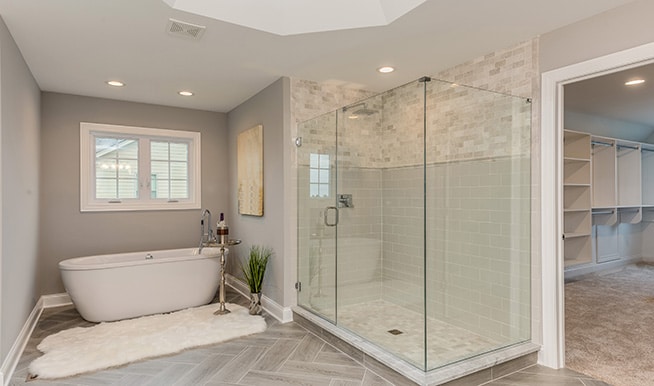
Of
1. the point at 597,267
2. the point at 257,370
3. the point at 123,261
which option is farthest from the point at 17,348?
the point at 597,267

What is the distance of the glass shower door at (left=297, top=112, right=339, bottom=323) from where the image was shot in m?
3.58

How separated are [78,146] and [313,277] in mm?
3080

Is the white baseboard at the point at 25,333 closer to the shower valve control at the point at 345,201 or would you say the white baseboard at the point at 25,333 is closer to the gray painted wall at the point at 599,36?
the shower valve control at the point at 345,201

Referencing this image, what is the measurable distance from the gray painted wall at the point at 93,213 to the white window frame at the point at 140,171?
6 cm

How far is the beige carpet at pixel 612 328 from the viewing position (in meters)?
2.57

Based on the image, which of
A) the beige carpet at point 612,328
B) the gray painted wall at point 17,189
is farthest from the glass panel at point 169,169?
the beige carpet at point 612,328

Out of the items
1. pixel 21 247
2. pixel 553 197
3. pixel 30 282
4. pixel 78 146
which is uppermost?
pixel 78 146

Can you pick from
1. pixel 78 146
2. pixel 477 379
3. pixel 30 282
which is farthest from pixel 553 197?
pixel 78 146

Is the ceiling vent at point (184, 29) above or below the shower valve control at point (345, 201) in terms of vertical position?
above

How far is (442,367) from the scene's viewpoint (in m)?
2.29

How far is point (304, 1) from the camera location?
2.53 m

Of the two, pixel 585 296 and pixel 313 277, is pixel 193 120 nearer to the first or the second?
pixel 313 277

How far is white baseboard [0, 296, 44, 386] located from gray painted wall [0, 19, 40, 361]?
6cm

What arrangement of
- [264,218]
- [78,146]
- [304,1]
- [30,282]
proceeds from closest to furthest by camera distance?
1. [304,1]
2. [30,282]
3. [264,218]
4. [78,146]
